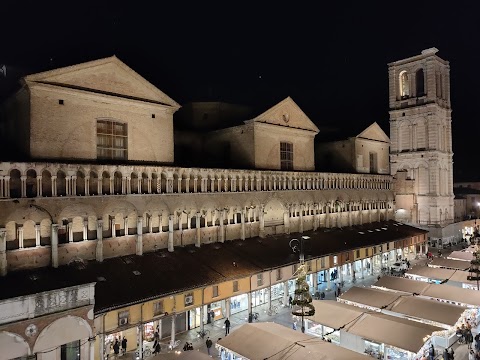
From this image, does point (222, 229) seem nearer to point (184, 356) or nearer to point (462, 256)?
point (184, 356)

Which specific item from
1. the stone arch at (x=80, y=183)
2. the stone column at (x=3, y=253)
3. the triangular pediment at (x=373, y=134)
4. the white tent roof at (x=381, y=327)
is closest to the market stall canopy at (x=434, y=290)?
the white tent roof at (x=381, y=327)

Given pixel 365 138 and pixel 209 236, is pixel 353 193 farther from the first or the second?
pixel 209 236

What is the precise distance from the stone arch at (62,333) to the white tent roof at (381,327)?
12301 millimetres

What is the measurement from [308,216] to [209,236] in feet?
44.0

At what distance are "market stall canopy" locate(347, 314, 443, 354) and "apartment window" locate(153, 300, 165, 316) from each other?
415 inches

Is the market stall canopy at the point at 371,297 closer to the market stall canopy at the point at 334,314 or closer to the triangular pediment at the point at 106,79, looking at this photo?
the market stall canopy at the point at 334,314

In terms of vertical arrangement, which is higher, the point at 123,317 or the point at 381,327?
the point at 123,317

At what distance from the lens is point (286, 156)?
1555 inches

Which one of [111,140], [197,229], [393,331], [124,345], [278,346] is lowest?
[124,345]

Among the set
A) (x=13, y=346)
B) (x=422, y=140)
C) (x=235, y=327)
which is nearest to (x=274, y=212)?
(x=235, y=327)

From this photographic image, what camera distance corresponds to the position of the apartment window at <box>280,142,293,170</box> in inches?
1537

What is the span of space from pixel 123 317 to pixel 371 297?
15627 millimetres

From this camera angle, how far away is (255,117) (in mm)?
35562

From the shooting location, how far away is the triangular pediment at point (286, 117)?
36688 mm
